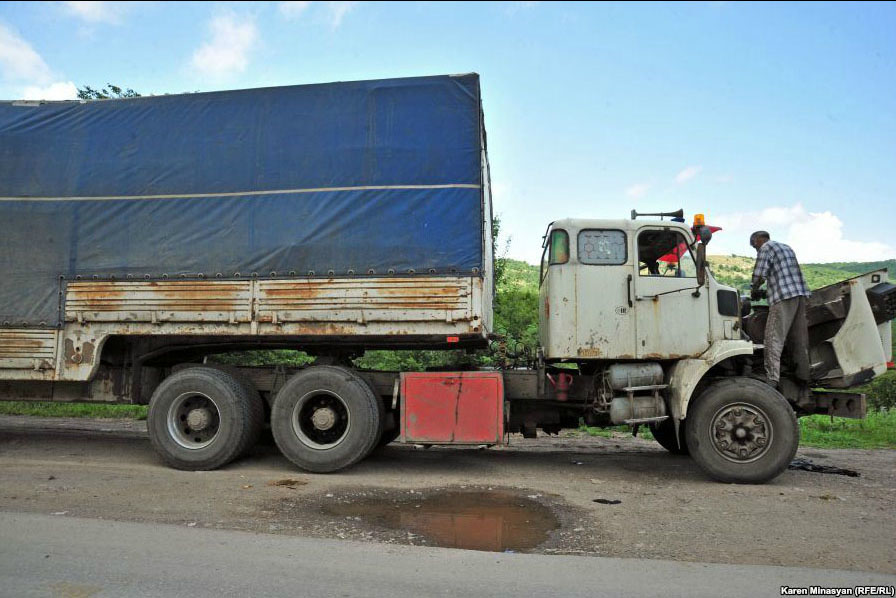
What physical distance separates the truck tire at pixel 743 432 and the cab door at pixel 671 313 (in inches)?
22.5

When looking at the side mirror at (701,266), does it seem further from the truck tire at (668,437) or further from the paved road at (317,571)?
the paved road at (317,571)

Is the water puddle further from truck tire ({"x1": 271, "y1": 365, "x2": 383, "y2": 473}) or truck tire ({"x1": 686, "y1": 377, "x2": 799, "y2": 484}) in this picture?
truck tire ({"x1": 686, "y1": 377, "x2": 799, "y2": 484})

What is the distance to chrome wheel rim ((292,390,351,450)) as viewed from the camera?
677cm

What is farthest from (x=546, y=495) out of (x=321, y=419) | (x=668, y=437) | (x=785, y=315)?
(x=785, y=315)

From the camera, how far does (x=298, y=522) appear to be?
4867mm

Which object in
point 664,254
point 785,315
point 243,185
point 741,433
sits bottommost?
point 741,433

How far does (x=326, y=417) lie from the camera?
6.78m

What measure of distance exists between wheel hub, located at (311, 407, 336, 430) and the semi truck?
22mm

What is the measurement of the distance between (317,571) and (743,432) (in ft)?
15.3

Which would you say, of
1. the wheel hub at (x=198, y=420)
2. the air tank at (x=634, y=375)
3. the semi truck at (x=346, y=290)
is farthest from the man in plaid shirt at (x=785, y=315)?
the wheel hub at (x=198, y=420)

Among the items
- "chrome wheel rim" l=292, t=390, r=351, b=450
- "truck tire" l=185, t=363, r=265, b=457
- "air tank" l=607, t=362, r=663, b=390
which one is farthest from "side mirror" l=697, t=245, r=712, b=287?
"truck tire" l=185, t=363, r=265, b=457

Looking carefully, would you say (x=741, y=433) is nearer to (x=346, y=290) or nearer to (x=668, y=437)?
Result: (x=668, y=437)

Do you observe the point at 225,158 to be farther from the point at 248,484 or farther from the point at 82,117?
the point at 248,484

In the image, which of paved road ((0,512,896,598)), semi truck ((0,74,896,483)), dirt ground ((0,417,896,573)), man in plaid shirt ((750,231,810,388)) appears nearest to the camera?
paved road ((0,512,896,598))
